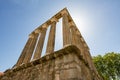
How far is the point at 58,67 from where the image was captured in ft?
20.3

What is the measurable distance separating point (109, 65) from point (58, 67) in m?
18.0

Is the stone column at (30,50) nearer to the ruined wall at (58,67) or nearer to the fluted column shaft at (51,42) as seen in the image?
the ruined wall at (58,67)

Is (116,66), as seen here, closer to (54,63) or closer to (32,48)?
(32,48)

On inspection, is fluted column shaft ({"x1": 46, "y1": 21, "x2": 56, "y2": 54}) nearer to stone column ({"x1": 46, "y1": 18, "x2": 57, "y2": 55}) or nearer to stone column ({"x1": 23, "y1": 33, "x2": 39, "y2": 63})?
stone column ({"x1": 46, "y1": 18, "x2": 57, "y2": 55})

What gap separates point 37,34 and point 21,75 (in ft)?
18.1

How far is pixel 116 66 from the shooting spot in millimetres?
21250

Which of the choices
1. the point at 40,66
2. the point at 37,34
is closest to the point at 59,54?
the point at 40,66

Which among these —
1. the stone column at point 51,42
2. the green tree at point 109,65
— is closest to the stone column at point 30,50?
the stone column at point 51,42

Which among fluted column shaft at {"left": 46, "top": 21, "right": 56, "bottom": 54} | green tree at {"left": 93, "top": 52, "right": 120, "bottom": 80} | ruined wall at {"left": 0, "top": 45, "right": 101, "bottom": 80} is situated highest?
green tree at {"left": 93, "top": 52, "right": 120, "bottom": 80}

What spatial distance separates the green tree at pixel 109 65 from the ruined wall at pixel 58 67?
1618 centimetres

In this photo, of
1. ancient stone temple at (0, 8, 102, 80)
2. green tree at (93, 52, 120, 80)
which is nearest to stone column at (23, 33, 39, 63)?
ancient stone temple at (0, 8, 102, 80)

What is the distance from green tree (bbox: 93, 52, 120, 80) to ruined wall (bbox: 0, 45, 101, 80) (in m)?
16.2

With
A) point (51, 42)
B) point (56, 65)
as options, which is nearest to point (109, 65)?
point (51, 42)

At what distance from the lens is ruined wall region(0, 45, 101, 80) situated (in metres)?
5.58
